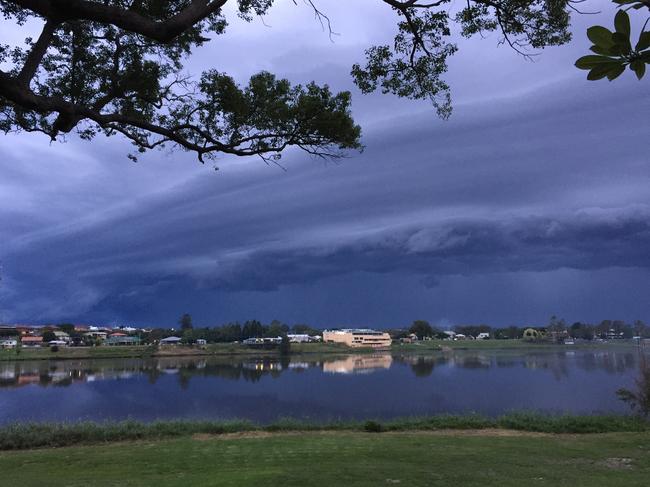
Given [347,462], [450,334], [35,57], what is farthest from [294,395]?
[450,334]

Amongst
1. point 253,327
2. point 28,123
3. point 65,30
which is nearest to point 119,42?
point 65,30

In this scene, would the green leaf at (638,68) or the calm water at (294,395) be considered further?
the calm water at (294,395)

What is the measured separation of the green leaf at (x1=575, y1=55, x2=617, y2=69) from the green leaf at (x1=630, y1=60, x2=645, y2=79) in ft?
0.19

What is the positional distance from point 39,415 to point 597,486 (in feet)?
89.6

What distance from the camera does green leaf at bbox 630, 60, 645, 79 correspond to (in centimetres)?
138

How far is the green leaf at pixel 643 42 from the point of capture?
135cm

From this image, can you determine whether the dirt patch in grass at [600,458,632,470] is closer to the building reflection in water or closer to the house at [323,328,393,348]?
the building reflection in water

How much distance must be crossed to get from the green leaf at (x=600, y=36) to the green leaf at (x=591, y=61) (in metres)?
0.03

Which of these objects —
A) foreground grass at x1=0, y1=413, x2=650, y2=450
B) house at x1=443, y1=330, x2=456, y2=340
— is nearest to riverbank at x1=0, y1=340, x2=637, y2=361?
house at x1=443, y1=330, x2=456, y2=340

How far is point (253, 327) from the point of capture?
106 m

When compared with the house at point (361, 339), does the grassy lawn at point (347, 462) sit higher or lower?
higher

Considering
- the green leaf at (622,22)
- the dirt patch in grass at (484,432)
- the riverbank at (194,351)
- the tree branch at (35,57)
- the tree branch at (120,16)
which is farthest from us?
the riverbank at (194,351)

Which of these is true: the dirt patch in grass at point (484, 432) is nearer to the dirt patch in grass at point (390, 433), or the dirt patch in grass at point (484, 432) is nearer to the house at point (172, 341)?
the dirt patch in grass at point (390, 433)

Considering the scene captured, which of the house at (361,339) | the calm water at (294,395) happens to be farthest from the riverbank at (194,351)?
the calm water at (294,395)
